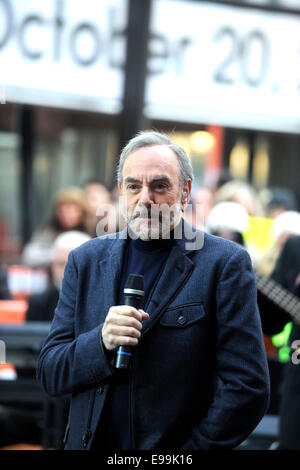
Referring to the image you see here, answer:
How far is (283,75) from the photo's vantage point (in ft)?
29.3

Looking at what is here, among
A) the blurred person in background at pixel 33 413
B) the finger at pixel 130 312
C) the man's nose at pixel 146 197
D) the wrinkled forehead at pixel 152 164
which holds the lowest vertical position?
the blurred person in background at pixel 33 413

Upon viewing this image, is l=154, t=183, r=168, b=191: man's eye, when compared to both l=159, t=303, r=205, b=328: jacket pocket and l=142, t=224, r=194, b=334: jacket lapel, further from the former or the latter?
l=159, t=303, r=205, b=328: jacket pocket

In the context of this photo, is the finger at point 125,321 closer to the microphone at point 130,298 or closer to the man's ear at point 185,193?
the microphone at point 130,298

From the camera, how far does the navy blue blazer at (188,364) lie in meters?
2.46

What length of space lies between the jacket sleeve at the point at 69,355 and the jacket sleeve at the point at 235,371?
35cm

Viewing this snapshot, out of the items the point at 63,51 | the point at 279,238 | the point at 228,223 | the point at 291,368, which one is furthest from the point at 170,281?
the point at 63,51

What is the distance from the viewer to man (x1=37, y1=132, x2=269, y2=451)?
2.47m

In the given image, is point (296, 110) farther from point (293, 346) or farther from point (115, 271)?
point (115, 271)

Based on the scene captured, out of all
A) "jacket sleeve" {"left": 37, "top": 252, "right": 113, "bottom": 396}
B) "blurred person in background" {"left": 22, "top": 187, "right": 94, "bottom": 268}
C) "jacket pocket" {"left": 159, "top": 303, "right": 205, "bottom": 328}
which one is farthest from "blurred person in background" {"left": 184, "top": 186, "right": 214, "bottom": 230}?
"jacket pocket" {"left": 159, "top": 303, "right": 205, "bottom": 328}

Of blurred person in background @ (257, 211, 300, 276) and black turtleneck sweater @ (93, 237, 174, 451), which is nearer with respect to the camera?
black turtleneck sweater @ (93, 237, 174, 451)

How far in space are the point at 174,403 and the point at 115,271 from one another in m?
0.46

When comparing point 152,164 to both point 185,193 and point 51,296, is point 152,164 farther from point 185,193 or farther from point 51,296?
point 51,296

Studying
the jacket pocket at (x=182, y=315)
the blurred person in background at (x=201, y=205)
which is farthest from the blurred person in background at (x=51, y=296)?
the jacket pocket at (x=182, y=315)

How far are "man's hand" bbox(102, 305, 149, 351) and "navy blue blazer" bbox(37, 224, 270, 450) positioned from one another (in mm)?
131
